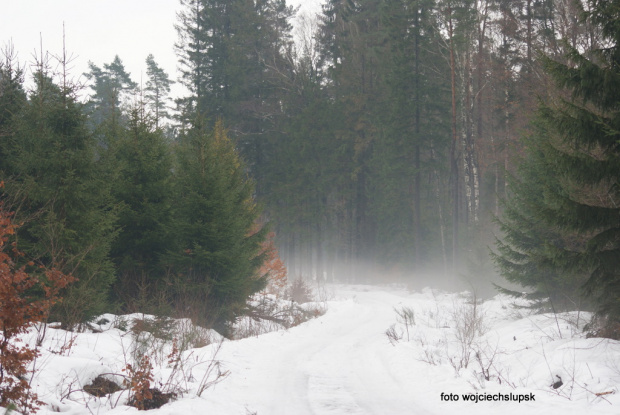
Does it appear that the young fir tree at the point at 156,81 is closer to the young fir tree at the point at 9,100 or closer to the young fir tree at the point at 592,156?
the young fir tree at the point at 9,100

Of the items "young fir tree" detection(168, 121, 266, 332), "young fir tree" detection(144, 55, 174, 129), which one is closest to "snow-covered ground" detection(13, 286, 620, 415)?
"young fir tree" detection(168, 121, 266, 332)

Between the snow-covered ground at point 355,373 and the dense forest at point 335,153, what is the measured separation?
1527mm

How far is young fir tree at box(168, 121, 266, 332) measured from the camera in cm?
1555

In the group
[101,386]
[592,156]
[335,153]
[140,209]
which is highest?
[335,153]

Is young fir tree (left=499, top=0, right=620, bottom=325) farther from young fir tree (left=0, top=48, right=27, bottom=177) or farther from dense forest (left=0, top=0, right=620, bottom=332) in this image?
young fir tree (left=0, top=48, right=27, bottom=177)

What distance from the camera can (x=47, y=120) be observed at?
1302cm

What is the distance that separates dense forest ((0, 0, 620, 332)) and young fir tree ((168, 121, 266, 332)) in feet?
0.24

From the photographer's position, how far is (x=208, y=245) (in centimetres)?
1600

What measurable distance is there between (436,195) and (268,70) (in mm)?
19672

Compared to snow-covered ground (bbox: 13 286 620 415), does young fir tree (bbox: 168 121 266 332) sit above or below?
above

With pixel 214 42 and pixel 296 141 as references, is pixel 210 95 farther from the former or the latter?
pixel 296 141

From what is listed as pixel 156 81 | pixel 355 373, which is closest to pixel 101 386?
pixel 355 373

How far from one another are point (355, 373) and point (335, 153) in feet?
112

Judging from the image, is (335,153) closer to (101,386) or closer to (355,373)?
(355,373)
